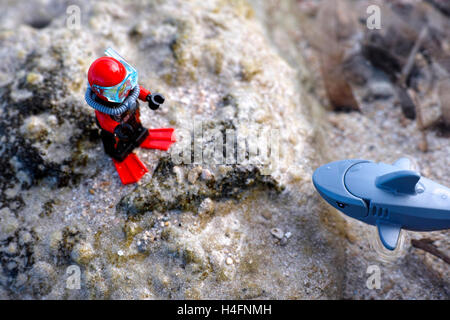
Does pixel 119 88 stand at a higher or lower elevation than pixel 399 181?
higher

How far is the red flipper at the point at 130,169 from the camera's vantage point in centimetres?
228

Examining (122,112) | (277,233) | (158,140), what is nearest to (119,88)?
(122,112)

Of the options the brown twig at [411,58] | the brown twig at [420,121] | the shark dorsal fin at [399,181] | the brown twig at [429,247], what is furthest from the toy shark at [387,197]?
the brown twig at [411,58]

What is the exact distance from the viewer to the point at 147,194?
2230mm

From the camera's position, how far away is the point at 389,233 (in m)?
2.10

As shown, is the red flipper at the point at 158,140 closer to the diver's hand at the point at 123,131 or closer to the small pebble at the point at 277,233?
the diver's hand at the point at 123,131

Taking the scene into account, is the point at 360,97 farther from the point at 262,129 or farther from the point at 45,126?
the point at 45,126

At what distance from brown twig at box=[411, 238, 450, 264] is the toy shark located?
342 millimetres

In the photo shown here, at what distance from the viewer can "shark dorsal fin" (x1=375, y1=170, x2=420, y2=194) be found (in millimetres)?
1949

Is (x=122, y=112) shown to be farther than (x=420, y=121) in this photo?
No

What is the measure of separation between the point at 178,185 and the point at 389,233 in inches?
48.3

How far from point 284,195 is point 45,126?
1.57 metres

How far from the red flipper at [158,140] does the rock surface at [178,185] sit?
0.06m

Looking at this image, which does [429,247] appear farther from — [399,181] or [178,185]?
[178,185]
